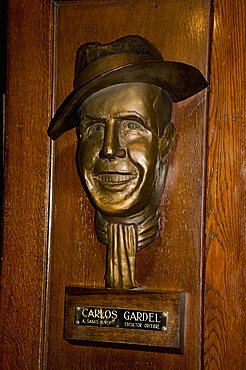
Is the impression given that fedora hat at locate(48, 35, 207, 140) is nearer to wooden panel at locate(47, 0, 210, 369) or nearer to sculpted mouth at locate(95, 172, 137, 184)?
wooden panel at locate(47, 0, 210, 369)

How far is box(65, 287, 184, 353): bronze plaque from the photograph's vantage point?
171 cm

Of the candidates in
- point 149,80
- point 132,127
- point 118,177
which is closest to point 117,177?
point 118,177

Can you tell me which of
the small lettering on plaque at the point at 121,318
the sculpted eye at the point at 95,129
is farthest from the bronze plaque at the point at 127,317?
the sculpted eye at the point at 95,129

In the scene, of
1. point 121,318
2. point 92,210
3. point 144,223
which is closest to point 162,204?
point 144,223

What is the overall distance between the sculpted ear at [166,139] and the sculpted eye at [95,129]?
0.14 metres

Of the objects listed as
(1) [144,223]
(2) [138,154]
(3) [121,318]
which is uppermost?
(2) [138,154]

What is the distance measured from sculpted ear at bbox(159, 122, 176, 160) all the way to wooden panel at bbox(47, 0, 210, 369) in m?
0.02

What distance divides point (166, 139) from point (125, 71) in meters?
0.19

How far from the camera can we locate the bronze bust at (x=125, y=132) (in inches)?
66.8

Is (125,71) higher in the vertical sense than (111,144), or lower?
higher

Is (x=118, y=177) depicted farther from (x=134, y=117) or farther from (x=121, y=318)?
(x=121, y=318)

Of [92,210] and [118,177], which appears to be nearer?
[118,177]

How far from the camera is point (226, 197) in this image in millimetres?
1722

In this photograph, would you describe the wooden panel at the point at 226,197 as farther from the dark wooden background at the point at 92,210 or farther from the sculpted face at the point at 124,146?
the sculpted face at the point at 124,146
